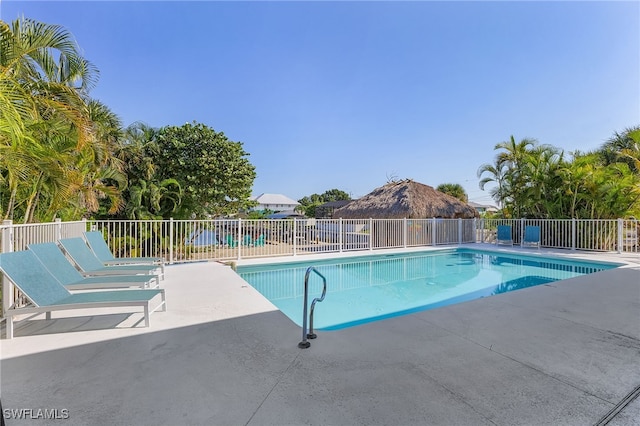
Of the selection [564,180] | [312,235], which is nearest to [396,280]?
[312,235]

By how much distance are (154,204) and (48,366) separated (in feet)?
28.2

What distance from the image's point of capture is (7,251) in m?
3.70

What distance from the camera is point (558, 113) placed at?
41.1 feet

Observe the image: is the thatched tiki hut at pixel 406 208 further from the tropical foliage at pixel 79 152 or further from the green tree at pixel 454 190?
the green tree at pixel 454 190

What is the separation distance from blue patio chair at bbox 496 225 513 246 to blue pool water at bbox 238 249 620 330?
74.8 inches

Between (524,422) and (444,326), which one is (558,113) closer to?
(444,326)

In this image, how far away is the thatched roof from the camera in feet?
48.3

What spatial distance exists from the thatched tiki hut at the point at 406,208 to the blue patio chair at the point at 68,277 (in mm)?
9969

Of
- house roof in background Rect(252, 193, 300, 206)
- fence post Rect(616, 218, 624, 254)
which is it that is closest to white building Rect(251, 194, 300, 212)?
house roof in background Rect(252, 193, 300, 206)

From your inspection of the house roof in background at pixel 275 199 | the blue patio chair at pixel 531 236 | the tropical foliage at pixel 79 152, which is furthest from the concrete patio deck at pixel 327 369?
the house roof in background at pixel 275 199

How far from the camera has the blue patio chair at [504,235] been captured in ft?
43.9

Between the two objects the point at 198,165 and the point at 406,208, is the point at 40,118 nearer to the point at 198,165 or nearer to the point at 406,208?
the point at 198,165

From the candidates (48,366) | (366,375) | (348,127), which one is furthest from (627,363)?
(348,127)

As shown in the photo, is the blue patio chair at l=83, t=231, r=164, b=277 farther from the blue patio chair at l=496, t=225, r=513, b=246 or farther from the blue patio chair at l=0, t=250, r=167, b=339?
the blue patio chair at l=496, t=225, r=513, b=246
